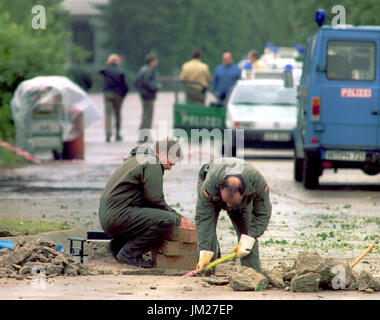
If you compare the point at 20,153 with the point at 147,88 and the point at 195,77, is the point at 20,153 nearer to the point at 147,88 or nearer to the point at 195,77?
the point at 147,88

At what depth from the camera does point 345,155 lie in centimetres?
1533

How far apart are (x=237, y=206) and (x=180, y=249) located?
51.3 inches

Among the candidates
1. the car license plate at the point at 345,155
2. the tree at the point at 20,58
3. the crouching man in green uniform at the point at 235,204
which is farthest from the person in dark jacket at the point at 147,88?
the crouching man in green uniform at the point at 235,204

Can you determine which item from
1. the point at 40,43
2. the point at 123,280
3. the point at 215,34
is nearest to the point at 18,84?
the point at 40,43

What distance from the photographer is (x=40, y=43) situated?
22062 mm

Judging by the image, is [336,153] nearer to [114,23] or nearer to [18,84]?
[18,84]

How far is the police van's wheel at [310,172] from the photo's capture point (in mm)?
15391

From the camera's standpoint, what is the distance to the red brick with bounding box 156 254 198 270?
945 centimetres

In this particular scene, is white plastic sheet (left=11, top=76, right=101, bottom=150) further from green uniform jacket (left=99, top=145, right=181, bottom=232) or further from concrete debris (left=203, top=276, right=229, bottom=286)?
concrete debris (left=203, top=276, right=229, bottom=286)

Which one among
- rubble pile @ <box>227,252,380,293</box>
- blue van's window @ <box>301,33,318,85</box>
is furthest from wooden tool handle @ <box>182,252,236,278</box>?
blue van's window @ <box>301,33,318,85</box>

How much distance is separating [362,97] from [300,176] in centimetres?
220

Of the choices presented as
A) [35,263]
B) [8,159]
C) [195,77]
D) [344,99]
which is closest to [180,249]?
[35,263]

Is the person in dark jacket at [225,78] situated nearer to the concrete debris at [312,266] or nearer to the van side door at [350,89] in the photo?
the van side door at [350,89]

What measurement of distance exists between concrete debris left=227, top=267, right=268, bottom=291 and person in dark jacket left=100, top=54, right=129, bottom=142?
16776 mm
